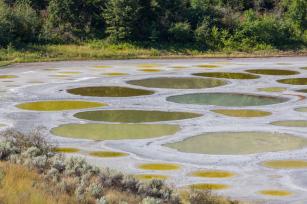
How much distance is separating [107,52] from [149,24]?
8.54 metres

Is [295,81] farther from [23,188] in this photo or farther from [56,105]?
[23,188]

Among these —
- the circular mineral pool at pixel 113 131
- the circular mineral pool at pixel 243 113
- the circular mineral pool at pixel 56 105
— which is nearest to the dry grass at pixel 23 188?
the circular mineral pool at pixel 113 131

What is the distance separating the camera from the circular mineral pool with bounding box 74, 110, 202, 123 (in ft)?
114

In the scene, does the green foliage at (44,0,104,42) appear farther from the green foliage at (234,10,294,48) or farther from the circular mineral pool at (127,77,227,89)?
the circular mineral pool at (127,77,227,89)

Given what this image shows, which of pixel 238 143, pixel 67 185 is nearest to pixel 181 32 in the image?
pixel 238 143

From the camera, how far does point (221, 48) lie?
70062mm

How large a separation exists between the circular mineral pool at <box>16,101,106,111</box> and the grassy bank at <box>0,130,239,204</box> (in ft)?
58.2

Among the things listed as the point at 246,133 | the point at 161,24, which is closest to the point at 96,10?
the point at 161,24

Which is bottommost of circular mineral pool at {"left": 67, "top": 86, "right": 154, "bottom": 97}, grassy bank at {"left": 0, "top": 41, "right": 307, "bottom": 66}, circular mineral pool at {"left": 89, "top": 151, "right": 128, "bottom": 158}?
circular mineral pool at {"left": 67, "top": 86, "right": 154, "bottom": 97}

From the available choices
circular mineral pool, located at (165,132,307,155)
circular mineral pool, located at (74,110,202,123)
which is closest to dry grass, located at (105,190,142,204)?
circular mineral pool, located at (165,132,307,155)

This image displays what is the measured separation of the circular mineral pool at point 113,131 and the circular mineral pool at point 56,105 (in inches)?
199

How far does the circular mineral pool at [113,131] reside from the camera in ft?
101

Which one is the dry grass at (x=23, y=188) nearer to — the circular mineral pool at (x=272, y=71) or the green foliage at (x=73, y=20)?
the circular mineral pool at (x=272, y=71)

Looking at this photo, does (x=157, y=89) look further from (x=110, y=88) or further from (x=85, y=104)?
(x=85, y=104)
